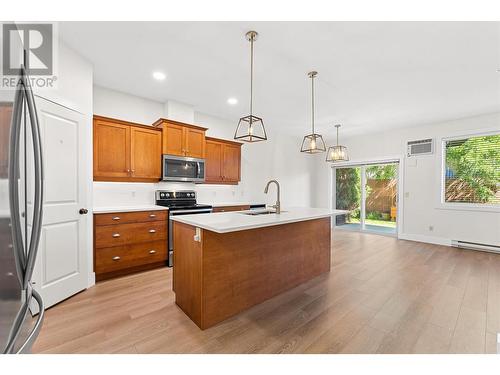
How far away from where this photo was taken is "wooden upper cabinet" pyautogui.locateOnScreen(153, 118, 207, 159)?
11.9 feet

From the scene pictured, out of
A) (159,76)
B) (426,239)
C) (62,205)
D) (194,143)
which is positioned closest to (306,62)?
(159,76)

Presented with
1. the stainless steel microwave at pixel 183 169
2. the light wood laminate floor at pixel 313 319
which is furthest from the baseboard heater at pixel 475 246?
the stainless steel microwave at pixel 183 169

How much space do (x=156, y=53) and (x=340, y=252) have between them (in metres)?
4.20

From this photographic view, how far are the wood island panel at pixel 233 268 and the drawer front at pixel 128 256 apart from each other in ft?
3.68

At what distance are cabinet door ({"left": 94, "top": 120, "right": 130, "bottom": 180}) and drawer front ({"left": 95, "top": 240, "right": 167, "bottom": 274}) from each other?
1.03 m

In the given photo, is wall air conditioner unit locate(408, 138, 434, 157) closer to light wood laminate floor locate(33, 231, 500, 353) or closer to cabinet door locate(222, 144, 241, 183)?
light wood laminate floor locate(33, 231, 500, 353)

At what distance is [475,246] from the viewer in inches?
174

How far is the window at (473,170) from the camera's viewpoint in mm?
4309

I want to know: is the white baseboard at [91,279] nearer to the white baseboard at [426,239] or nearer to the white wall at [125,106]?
the white wall at [125,106]

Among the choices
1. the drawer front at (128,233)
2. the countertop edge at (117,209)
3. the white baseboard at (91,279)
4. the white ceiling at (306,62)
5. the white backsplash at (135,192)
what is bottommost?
the white baseboard at (91,279)
